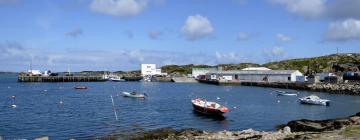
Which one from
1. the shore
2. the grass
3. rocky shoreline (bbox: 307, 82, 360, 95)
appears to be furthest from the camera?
the shore

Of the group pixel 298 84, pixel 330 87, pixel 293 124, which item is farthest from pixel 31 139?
pixel 298 84

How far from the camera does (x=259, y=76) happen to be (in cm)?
15712

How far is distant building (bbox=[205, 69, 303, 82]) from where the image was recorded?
146000 millimetres

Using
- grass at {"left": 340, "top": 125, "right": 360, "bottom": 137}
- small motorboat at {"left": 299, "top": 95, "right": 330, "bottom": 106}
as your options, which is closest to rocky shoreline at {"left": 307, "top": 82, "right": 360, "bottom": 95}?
small motorboat at {"left": 299, "top": 95, "right": 330, "bottom": 106}

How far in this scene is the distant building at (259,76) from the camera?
479 feet

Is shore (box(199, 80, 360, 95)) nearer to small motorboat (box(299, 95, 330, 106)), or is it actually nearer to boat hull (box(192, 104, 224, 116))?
small motorboat (box(299, 95, 330, 106))

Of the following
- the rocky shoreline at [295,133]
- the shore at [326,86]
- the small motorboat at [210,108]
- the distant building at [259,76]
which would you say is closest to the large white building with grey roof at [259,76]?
the distant building at [259,76]

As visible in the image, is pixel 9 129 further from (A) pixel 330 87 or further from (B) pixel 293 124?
(A) pixel 330 87

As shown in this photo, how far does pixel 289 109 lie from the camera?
229 feet

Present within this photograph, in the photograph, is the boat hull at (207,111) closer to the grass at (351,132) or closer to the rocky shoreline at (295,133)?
the rocky shoreline at (295,133)

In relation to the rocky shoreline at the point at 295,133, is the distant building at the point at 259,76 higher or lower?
higher

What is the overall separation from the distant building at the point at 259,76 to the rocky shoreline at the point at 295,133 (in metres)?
107

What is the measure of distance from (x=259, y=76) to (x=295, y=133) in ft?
416

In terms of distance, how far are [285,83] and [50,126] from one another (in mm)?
Result: 98462
